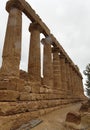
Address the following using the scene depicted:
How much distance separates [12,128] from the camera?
744cm

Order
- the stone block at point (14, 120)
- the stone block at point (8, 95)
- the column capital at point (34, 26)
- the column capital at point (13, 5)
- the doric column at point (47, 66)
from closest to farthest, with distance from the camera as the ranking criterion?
the stone block at point (14, 120) < the stone block at point (8, 95) < the column capital at point (13, 5) < the column capital at point (34, 26) < the doric column at point (47, 66)

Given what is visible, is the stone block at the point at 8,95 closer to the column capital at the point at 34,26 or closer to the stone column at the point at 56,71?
the column capital at the point at 34,26

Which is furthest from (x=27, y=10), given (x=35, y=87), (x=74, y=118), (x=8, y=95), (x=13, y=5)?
(x=74, y=118)

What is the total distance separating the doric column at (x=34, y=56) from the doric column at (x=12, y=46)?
2640 millimetres

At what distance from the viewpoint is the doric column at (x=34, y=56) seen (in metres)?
12.0

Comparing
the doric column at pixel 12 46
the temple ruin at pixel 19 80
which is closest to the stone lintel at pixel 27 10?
the temple ruin at pixel 19 80

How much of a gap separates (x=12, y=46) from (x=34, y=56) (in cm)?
318

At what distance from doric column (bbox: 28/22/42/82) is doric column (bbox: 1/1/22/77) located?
2.64m

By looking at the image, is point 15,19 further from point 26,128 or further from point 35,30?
point 26,128

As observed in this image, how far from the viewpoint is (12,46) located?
30.3ft

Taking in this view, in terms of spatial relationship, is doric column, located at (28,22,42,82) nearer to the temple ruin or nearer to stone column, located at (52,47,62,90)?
the temple ruin

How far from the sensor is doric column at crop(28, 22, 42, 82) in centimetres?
1198

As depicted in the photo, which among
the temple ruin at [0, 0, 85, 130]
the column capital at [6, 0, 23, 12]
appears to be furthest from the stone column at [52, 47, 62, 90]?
the column capital at [6, 0, 23, 12]

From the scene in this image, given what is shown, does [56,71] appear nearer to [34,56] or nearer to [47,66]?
[47,66]
